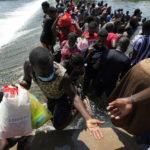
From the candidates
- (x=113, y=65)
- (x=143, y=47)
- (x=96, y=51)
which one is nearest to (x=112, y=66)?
(x=113, y=65)

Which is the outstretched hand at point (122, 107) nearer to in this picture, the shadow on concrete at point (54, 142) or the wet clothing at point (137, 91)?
the wet clothing at point (137, 91)

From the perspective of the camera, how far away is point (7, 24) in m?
12.8

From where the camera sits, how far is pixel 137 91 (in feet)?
4.92

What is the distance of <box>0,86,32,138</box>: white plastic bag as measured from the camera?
157 centimetres

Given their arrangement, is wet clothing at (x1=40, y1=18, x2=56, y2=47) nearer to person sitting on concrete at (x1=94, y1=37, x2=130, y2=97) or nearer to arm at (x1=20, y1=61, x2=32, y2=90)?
person sitting on concrete at (x1=94, y1=37, x2=130, y2=97)

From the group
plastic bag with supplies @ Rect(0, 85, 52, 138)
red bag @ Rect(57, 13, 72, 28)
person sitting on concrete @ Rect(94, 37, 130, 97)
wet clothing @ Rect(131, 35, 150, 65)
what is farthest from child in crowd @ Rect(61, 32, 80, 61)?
plastic bag with supplies @ Rect(0, 85, 52, 138)

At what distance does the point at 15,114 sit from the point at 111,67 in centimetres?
183

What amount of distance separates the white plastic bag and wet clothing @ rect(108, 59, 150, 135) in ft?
3.48

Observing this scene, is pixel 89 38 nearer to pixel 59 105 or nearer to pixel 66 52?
pixel 66 52

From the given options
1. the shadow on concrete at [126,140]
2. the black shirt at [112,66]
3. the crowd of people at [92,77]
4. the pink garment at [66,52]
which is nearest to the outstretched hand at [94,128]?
the crowd of people at [92,77]

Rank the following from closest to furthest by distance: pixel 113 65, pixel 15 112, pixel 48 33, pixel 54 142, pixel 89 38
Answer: pixel 15 112 → pixel 54 142 → pixel 113 65 → pixel 89 38 → pixel 48 33

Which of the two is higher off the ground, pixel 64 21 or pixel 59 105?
pixel 64 21

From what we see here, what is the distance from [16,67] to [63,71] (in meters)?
4.04

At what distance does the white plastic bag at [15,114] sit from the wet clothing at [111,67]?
5.39ft
